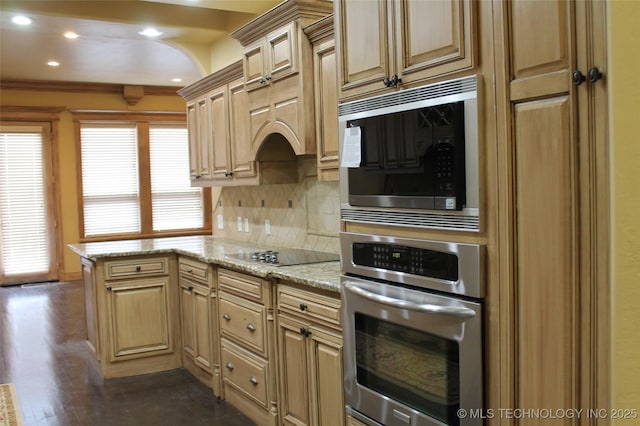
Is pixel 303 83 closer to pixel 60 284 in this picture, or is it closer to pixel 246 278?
pixel 246 278

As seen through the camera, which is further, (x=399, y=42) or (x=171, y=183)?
(x=171, y=183)

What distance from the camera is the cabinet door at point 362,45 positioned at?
205 cm

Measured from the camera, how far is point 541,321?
155 cm

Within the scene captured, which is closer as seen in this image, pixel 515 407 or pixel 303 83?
pixel 515 407

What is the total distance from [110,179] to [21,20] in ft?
15.8

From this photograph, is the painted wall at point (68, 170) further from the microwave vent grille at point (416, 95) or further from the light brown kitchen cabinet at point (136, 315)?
the microwave vent grille at point (416, 95)

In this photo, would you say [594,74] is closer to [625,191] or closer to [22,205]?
[625,191]

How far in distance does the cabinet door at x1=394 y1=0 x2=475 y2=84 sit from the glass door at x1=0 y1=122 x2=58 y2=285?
26.4 feet

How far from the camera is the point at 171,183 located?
31.5ft

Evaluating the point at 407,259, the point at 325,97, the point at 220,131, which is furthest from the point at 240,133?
the point at 407,259

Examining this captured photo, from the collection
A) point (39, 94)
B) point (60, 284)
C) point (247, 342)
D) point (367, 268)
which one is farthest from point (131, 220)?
point (367, 268)

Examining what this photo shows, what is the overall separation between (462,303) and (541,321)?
265mm

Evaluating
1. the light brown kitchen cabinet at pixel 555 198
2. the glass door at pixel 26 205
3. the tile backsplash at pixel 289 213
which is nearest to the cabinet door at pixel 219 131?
the tile backsplash at pixel 289 213

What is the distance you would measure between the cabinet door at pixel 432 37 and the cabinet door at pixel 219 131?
2.60m
